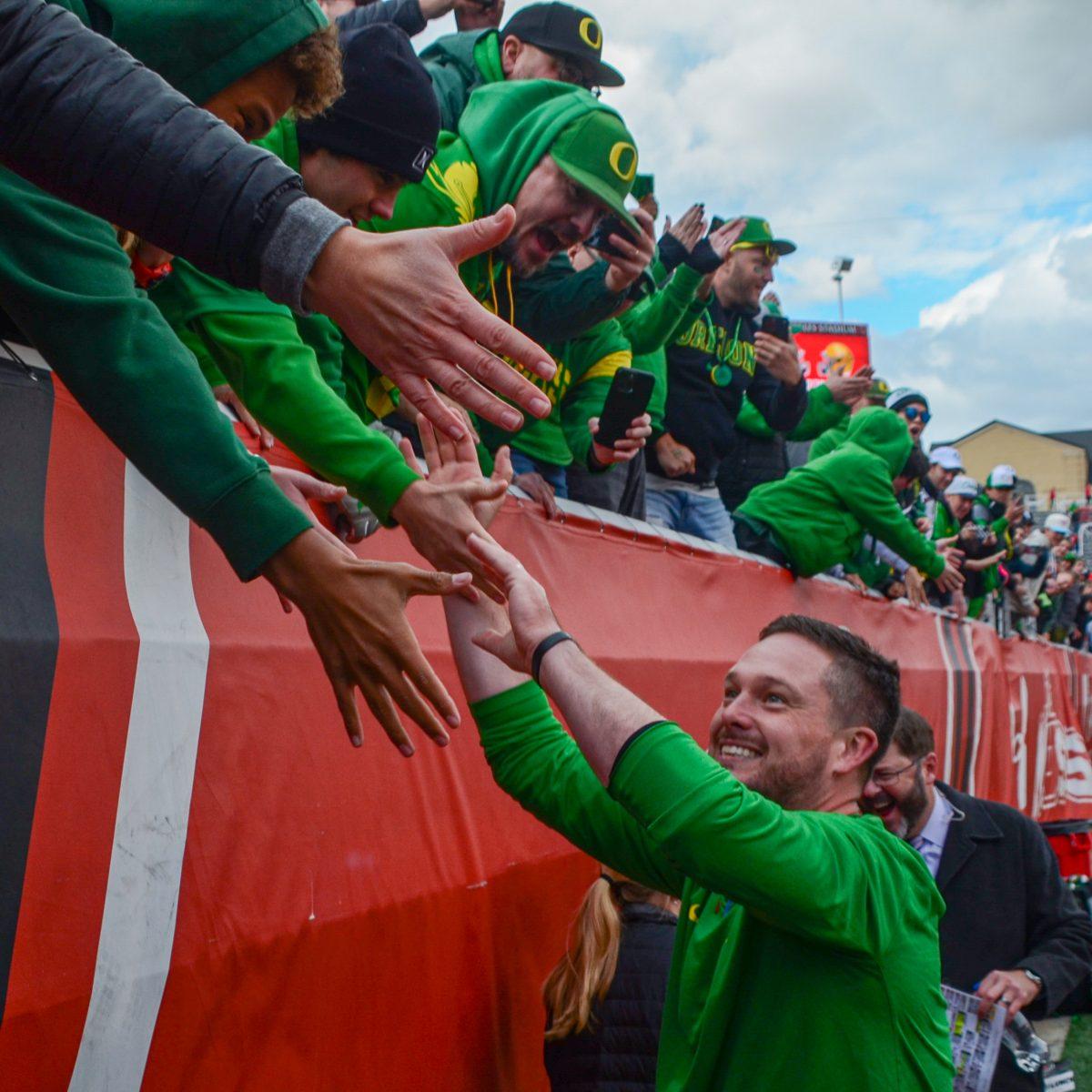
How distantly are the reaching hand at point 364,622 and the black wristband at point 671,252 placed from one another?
3732 mm

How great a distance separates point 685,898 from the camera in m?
2.40

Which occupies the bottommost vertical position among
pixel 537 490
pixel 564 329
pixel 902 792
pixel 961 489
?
pixel 902 792

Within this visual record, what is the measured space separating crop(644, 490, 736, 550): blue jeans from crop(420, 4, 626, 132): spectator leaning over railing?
7.31 ft

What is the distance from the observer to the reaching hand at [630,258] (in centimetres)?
414

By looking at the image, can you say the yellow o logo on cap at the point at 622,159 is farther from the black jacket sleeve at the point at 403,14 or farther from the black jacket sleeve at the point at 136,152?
the black jacket sleeve at the point at 136,152

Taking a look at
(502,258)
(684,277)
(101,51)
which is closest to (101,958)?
(101,51)

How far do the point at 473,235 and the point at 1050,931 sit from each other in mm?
3431

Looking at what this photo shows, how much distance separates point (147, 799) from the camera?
89.0 inches

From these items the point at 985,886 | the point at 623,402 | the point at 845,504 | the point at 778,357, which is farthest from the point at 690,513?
the point at 985,886

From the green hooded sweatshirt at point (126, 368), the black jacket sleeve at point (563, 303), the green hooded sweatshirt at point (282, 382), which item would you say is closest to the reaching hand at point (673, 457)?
the black jacket sleeve at point (563, 303)

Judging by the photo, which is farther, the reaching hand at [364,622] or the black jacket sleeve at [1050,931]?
the black jacket sleeve at [1050,931]

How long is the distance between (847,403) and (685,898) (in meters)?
6.00

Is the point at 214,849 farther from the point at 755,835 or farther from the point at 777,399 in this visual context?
the point at 777,399

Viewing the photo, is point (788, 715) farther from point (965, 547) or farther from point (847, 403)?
point (965, 547)
